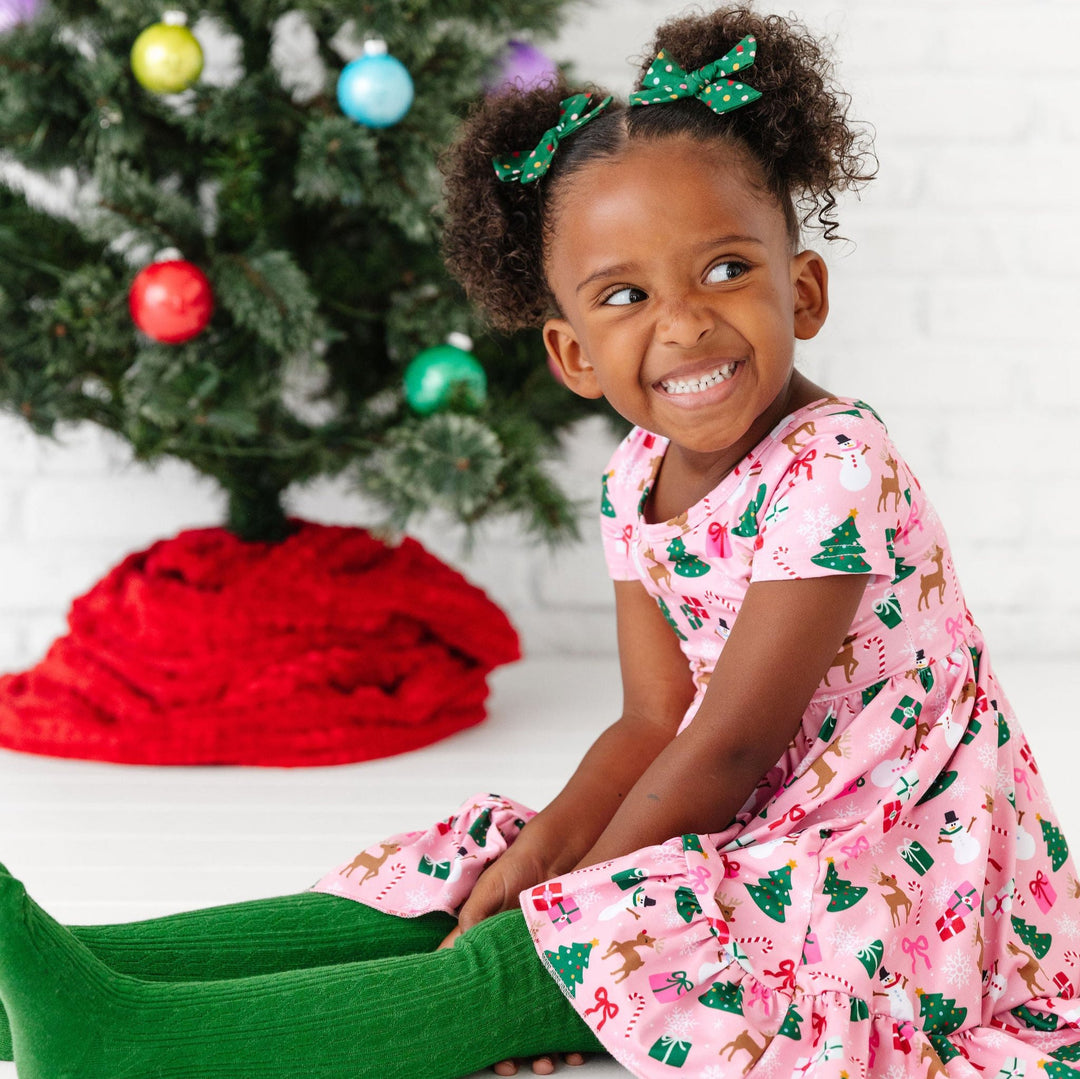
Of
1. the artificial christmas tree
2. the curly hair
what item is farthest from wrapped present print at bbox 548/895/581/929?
the artificial christmas tree

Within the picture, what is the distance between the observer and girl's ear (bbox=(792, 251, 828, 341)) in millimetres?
937

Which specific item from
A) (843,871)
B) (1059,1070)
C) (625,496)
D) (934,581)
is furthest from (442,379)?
(1059,1070)

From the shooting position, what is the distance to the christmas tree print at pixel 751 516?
0.90 m

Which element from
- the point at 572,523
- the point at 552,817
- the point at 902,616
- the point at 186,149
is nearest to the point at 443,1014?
the point at 552,817

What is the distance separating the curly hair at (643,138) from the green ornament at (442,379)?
0.36 meters

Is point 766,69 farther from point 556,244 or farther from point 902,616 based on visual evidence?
point 902,616

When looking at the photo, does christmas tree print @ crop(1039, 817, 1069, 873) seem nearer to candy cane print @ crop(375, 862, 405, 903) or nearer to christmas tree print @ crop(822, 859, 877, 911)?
christmas tree print @ crop(822, 859, 877, 911)

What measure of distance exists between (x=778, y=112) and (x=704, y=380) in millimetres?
184

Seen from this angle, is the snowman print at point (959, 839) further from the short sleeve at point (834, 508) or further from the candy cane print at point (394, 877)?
the candy cane print at point (394, 877)

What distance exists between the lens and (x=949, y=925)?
84 cm

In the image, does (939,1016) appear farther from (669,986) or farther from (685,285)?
(685,285)

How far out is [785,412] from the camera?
0.95 metres

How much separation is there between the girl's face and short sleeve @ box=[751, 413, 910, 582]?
0.17ft

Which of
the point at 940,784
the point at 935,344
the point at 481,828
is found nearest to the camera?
the point at 940,784
